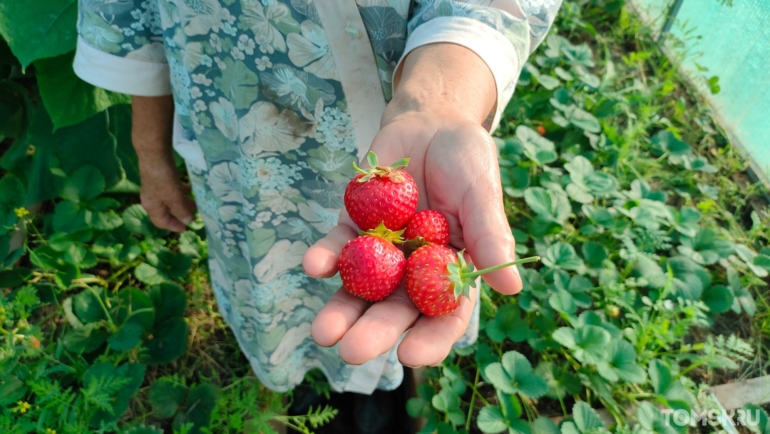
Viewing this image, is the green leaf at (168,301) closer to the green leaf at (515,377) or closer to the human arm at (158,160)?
the human arm at (158,160)

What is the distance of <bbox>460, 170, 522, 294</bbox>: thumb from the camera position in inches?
28.6

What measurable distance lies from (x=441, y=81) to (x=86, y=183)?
1.10m

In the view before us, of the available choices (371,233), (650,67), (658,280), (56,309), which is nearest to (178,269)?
(56,309)

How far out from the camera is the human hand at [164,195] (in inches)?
48.3

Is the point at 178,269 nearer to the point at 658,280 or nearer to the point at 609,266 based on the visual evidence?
the point at 609,266

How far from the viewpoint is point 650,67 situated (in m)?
2.43

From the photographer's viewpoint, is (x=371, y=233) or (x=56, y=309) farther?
(x=56, y=309)

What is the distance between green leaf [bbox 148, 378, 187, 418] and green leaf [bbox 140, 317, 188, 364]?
0.07 m

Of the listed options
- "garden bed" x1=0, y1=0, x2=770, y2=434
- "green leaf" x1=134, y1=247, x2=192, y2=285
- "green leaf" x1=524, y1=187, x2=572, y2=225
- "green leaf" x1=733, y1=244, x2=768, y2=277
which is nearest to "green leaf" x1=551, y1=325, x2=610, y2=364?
"garden bed" x1=0, y1=0, x2=770, y2=434

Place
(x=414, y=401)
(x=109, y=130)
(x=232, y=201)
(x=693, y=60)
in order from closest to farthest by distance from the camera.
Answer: (x=232, y=201), (x=414, y=401), (x=109, y=130), (x=693, y=60)

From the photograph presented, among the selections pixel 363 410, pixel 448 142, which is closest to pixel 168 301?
pixel 363 410

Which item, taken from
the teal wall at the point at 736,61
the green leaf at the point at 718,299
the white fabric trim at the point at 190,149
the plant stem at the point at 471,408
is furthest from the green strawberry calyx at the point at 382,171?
the teal wall at the point at 736,61

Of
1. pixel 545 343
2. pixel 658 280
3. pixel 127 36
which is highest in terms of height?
pixel 127 36

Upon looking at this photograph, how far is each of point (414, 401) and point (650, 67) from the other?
194cm
